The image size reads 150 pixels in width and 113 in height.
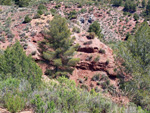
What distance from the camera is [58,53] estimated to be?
19938 mm

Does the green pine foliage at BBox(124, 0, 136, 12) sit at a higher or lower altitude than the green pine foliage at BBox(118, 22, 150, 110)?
lower

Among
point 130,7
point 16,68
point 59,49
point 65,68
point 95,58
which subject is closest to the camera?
point 16,68

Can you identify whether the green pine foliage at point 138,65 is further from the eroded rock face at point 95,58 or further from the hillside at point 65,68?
the eroded rock face at point 95,58

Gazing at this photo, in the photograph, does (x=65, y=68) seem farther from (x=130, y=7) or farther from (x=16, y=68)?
(x=130, y=7)

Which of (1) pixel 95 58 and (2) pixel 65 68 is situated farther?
(1) pixel 95 58

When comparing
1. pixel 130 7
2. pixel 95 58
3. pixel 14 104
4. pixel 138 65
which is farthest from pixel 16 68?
pixel 130 7

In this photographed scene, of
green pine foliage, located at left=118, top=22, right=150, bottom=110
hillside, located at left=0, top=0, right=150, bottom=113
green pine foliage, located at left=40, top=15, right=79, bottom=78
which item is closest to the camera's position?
hillside, located at left=0, top=0, right=150, bottom=113

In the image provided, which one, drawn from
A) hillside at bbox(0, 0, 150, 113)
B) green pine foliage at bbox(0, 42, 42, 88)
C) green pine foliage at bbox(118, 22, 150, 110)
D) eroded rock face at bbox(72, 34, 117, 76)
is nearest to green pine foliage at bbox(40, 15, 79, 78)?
hillside at bbox(0, 0, 150, 113)

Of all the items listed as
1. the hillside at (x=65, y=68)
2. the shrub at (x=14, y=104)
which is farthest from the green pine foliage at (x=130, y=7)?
the shrub at (x=14, y=104)

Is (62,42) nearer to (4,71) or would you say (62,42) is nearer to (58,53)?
(58,53)

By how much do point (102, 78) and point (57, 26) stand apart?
362 inches

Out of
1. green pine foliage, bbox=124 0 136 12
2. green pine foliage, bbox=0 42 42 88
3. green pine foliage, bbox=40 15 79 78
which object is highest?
green pine foliage, bbox=0 42 42 88

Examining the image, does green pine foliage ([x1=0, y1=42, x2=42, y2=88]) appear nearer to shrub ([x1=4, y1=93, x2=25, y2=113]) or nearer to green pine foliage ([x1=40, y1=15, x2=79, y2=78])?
shrub ([x1=4, y1=93, x2=25, y2=113])

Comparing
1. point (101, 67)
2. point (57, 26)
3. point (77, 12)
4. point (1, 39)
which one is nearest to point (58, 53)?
point (57, 26)
